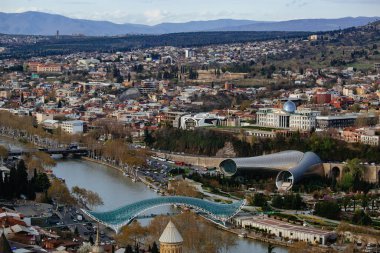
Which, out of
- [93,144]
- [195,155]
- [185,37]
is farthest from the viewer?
[185,37]

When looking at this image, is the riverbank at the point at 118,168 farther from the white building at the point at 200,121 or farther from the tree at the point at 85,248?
the tree at the point at 85,248

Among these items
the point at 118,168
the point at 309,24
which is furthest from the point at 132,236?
the point at 309,24

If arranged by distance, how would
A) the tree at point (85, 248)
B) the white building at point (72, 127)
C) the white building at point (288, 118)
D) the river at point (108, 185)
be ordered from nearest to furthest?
1. the tree at point (85, 248)
2. the river at point (108, 185)
3. the white building at point (288, 118)
4. the white building at point (72, 127)

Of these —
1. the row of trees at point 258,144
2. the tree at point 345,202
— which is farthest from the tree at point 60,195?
the row of trees at point 258,144

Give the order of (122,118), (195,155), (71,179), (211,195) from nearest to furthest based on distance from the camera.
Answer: (211,195), (71,179), (195,155), (122,118)

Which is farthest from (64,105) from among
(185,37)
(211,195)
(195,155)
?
(185,37)

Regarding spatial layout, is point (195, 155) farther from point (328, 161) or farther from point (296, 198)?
point (296, 198)
